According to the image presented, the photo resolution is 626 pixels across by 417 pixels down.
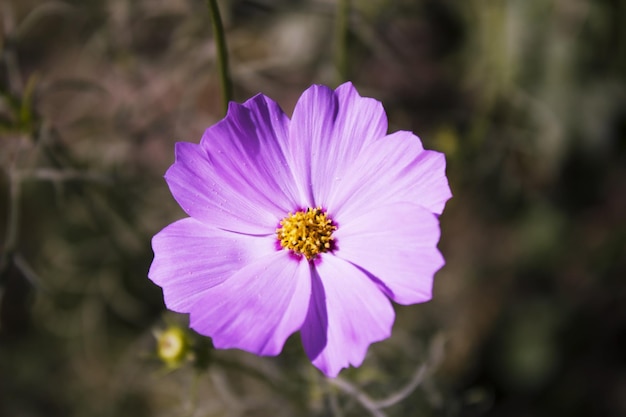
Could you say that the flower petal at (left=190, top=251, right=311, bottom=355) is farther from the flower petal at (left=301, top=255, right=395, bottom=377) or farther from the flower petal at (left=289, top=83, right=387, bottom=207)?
the flower petal at (left=289, top=83, right=387, bottom=207)

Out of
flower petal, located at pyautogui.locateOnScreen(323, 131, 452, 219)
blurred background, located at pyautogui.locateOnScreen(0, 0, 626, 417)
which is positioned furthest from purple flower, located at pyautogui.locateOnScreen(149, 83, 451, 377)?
blurred background, located at pyautogui.locateOnScreen(0, 0, 626, 417)

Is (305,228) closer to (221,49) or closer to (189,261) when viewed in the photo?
(189,261)

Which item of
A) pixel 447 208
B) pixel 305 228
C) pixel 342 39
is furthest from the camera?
pixel 447 208

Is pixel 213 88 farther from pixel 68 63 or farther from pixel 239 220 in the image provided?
pixel 239 220

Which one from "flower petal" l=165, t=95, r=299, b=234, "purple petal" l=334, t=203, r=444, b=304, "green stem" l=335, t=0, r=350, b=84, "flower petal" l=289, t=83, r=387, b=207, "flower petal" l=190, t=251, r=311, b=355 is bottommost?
"flower petal" l=190, t=251, r=311, b=355

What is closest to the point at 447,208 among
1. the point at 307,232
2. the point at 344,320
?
the point at 307,232
